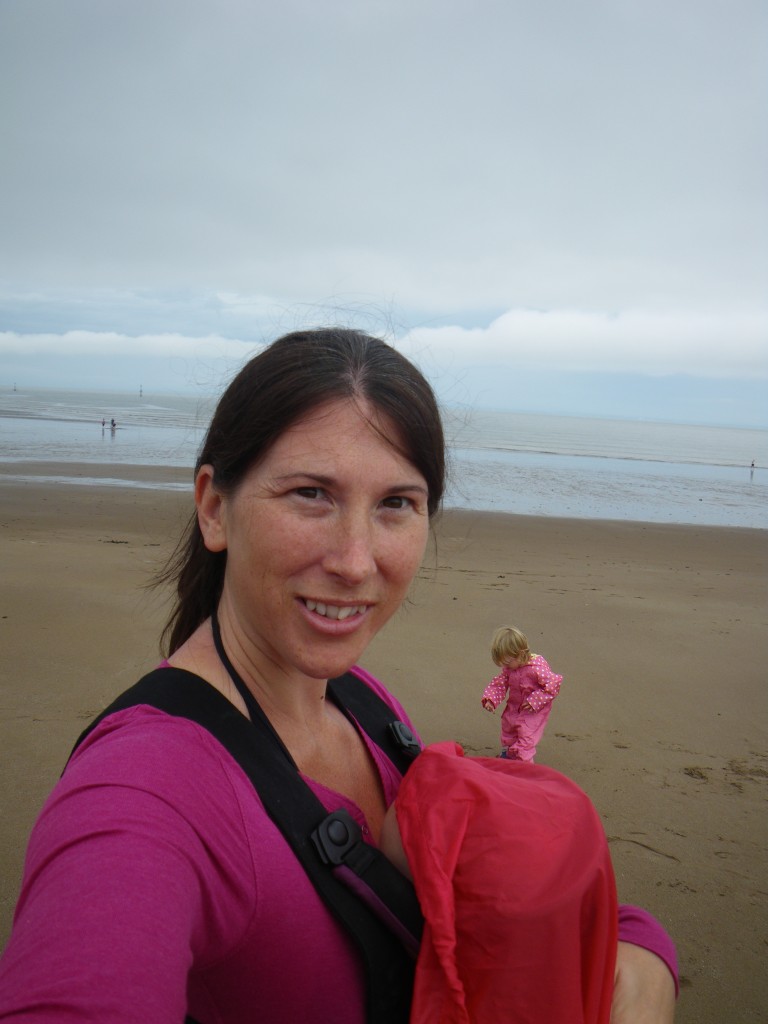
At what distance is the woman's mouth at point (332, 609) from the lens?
139 centimetres

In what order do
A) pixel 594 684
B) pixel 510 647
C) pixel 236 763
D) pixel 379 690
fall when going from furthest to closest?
1. pixel 594 684
2. pixel 510 647
3. pixel 379 690
4. pixel 236 763

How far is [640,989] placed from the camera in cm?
144

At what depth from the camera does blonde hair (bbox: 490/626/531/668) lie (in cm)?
478

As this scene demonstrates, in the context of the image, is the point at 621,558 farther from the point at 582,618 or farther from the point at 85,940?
the point at 85,940

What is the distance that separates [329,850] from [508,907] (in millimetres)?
343

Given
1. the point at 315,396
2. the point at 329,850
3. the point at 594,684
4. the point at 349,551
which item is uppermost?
the point at 315,396

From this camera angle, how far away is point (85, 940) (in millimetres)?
885

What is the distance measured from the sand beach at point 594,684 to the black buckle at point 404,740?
104 cm

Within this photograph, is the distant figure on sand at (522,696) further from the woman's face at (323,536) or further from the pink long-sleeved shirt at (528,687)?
the woman's face at (323,536)

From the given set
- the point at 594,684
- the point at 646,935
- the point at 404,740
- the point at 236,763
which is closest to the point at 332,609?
the point at 236,763

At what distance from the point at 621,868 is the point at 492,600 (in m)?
5.51

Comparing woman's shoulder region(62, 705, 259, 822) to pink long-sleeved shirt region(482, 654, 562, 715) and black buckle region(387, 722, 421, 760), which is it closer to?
black buckle region(387, 722, 421, 760)

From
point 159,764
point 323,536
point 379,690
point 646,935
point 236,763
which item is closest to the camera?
point 159,764

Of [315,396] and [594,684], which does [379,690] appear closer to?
[315,396]
